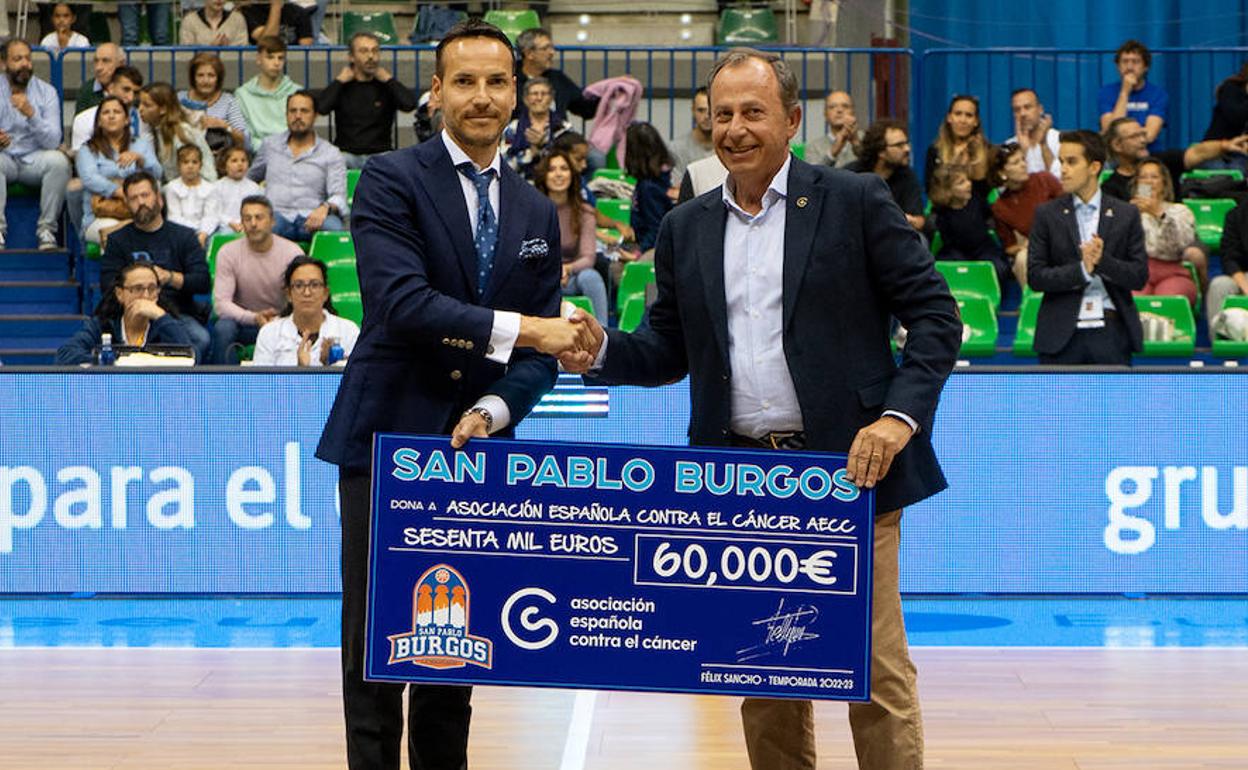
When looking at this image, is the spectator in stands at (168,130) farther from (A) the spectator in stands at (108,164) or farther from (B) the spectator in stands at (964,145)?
(B) the spectator in stands at (964,145)

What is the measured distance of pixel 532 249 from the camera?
4.21m

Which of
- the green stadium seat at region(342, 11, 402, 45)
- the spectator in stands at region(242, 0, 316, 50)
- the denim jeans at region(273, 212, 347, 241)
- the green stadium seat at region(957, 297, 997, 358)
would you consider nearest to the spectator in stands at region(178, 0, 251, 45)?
the spectator in stands at region(242, 0, 316, 50)

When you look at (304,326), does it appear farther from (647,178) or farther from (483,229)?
(483,229)

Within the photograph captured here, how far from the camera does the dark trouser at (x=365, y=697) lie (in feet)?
13.6

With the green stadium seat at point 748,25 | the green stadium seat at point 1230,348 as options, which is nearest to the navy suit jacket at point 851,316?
the green stadium seat at point 1230,348

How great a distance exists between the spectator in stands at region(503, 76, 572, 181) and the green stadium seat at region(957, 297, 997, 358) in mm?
2905

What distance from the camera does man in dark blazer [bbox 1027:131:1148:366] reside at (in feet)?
29.9

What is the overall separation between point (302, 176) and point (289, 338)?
3.05 metres

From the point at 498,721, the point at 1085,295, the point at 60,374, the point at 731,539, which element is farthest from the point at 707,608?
the point at 1085,295

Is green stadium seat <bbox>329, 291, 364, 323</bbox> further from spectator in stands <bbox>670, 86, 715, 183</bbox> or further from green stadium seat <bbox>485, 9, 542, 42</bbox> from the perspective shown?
green stadium seat <bbox>485, 9, 542, 42</bbox>

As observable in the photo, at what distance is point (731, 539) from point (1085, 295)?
5729mm

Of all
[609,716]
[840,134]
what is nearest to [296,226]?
[840,134]

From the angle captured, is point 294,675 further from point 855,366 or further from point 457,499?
point 855,366

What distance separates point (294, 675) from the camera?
6648 millimetres
